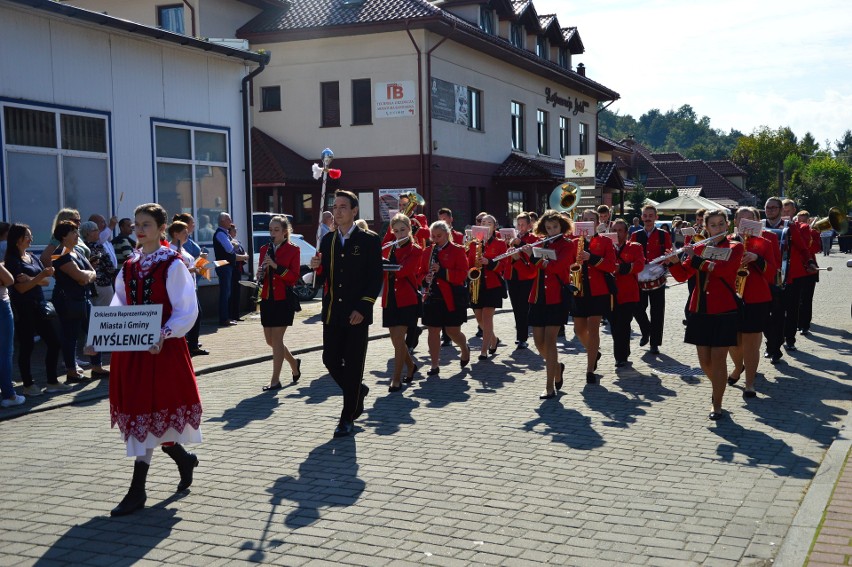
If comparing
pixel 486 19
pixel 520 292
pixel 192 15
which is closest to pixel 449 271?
pixel 520 292

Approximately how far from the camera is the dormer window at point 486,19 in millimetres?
32688

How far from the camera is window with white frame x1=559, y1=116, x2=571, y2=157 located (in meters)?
40.6

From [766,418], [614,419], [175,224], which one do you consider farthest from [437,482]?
[175,224]

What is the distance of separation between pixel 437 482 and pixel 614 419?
258 centimetres

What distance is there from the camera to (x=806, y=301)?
13.6 meters

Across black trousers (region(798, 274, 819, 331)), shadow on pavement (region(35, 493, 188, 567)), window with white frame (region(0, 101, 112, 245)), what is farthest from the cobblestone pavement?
window with white frame (region(0, 101, 112, 245))

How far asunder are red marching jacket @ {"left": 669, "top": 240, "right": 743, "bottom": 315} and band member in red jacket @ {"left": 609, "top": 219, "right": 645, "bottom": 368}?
2.76m

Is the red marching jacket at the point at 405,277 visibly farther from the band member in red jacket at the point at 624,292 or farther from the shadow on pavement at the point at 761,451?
the shadow on pavement at the point at 761,451

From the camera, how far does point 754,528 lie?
5.23 m

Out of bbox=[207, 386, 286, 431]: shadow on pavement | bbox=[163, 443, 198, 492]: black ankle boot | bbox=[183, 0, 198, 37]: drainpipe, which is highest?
bbox=[183, 0, 198, 37]: drainpipe

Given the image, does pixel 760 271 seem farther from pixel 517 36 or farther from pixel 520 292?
pixel 517 36

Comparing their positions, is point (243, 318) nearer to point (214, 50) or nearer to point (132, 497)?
point (214, 50)

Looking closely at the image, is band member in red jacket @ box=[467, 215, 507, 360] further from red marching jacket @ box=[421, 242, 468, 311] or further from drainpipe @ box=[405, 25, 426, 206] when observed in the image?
drainpipe @ box=[405, 25, 426, 206]

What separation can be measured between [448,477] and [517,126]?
30870mm
